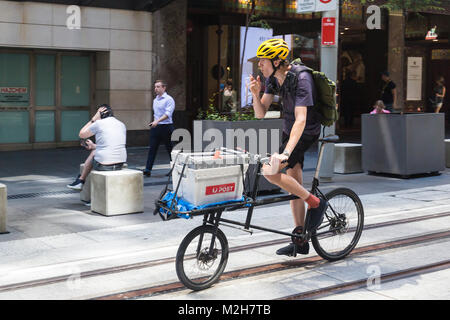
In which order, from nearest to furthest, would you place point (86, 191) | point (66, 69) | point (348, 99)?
1. point (86, 191)
2. point (66, 69)
3. point (348, 99)

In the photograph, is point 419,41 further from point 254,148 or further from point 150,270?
point 150,270

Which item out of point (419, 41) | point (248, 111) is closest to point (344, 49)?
point (419, 41)

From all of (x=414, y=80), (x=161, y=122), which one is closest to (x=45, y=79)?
(x=161, y=122)

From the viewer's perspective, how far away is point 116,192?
343 inches

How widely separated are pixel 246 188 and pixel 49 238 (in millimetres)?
2827

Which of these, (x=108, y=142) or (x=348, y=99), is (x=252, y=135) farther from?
(x=348, y=99)

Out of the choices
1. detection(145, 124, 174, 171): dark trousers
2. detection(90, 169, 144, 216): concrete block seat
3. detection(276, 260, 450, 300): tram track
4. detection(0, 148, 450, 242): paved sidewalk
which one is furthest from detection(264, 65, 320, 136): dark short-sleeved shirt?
detection(145, 124, 174, 171): dark trousers

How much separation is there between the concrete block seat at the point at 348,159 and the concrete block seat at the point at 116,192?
5.24 metres

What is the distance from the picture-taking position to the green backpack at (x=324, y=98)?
5.89m

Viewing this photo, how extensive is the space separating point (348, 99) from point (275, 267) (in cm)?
1819

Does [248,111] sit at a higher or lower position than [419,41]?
lower

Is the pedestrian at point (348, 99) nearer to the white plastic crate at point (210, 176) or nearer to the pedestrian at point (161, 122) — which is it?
the pedestrian at point (161, 122)

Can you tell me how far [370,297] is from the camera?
5.18 metres

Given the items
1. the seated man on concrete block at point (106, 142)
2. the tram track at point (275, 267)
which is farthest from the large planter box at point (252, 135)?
the tram track at point (275, 267)
